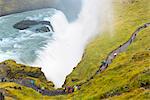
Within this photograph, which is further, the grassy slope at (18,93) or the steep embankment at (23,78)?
the steep embankment at (23,78)

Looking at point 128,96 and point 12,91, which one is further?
point 12,91

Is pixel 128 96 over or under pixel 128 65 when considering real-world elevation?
under

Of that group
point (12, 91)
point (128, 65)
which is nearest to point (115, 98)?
point (12, 91)

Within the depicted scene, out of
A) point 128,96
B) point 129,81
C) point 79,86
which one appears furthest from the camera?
point 79,86

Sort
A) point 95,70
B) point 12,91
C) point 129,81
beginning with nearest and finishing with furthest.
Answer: point 129,81, point 12,91, point 95,70

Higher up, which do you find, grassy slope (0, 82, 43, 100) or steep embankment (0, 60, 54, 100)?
steep embankment (0, 60, 54, 100)

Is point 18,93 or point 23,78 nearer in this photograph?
point 18,93

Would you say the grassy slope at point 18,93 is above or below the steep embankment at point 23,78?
below

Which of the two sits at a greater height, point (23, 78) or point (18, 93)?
point (23, 78)

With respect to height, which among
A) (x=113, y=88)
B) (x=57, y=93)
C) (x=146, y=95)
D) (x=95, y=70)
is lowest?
(x=146, y=95)

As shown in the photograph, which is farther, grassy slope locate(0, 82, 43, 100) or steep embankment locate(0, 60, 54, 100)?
steep embankment locate(0, 60, 54, 100)

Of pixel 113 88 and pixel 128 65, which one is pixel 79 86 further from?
pixel 113 88
